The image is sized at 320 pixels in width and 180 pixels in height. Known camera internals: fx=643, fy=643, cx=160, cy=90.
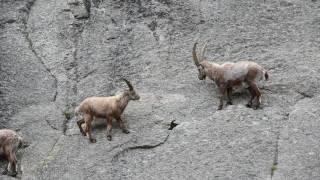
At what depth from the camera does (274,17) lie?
60.8 ft

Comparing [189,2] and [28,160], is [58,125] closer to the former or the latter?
[28,160]

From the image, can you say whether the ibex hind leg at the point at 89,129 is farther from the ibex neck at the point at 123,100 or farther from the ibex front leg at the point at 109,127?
the ibex neck at the point at 123,100

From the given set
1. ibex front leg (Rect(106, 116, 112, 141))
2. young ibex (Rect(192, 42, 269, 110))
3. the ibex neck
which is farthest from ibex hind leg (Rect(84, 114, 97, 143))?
young ibex (Rect(192, 42, 269, 110))

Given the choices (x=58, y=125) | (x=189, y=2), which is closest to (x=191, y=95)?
(x=58, y=125)

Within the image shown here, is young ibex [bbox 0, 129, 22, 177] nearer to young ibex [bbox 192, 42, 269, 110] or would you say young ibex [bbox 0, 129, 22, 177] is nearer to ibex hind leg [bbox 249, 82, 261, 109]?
young ibex [bbox 192, 42, 269, 110]

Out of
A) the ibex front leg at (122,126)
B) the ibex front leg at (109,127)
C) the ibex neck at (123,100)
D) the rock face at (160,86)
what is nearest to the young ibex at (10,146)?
the rock face at (160,86)

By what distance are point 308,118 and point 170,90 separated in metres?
3.58

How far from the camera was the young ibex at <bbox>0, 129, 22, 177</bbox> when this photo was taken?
46.3ft

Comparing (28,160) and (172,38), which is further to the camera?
(172,38)

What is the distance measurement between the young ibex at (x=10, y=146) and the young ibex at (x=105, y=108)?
4.87 ft

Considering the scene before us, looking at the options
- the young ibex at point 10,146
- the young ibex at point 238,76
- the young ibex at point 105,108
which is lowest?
the young ibex at point 10,146

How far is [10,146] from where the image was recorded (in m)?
14.3

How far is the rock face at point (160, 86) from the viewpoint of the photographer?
13.8m

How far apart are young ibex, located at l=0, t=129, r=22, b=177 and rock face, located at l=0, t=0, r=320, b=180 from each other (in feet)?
0.90
